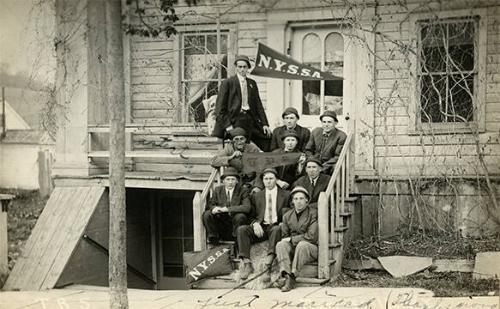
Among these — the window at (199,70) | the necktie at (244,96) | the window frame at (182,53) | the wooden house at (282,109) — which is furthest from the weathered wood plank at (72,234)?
the necktie at (244,96)

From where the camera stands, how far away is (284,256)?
6.57 m

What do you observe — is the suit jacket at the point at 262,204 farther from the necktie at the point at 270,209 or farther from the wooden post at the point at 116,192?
the wooden post at the point at 116,192

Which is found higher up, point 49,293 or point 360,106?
point 360,106

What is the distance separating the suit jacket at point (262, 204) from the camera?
7.06 metres

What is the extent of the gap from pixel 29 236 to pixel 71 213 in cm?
61

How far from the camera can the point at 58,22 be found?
906 cm

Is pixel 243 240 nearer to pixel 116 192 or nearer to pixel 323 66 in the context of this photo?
pixel 116 192

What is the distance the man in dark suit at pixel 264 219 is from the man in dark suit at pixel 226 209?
0.12 m

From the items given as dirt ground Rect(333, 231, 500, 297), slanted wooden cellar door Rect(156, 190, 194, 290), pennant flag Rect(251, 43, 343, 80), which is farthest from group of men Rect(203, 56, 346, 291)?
slanted wooden cellar door Rect(156, 190, 194, 290)

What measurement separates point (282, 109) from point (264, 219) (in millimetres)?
2505

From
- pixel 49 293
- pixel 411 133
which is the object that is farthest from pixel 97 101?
pixel 411 133

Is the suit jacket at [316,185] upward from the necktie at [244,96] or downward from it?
downward

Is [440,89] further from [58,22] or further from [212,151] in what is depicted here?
[58,22]

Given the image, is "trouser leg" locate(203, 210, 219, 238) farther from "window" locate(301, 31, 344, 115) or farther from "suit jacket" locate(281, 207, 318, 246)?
"window" locate(301, 31, 344, 115)
